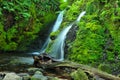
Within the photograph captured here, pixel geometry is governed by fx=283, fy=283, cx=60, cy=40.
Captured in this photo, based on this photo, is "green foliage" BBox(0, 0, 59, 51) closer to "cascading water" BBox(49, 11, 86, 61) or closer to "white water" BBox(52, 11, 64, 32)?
"white water" BBox(52, 11, 64, 32)

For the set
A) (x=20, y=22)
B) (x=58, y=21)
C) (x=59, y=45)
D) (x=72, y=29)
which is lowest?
(x=59, y=45)

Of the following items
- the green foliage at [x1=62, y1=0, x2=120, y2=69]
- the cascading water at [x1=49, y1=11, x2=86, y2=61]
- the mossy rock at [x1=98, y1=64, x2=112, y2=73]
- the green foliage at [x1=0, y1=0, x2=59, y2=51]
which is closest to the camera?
the mossy rock at [x1=98, y1=64, x2=112, y2=73]

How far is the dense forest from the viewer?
957 cm

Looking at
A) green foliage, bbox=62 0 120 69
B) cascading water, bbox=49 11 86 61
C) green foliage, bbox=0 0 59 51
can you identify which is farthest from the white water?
green foliage, bbox=62 0 120 69

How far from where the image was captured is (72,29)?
11.7 meters

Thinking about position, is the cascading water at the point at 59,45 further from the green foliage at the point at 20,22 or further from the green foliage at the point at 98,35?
the green foliage at the point at 20,22

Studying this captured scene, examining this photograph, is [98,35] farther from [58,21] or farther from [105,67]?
[58,21]

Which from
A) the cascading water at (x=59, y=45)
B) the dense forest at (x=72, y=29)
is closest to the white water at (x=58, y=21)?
the dense forest at (x=72, y=29)

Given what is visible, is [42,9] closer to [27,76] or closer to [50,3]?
[50,3]

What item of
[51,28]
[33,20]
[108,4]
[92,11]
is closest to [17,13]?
[33,20]

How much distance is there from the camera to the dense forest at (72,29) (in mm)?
9570

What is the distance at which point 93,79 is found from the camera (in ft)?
24.8

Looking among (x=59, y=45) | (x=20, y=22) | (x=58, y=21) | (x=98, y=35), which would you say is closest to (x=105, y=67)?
(x=98, y=35)

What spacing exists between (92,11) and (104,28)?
1488mm
